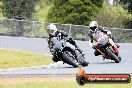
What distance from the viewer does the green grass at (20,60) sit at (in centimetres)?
2183

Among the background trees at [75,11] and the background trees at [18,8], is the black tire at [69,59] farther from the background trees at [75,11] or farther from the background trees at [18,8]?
the background trees at [18,8]

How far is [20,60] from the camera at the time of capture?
23.7 meters

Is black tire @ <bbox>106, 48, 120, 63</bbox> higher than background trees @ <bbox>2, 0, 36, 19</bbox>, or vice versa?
black tire @ <bbox>106, 48, 120, 63</bbox>

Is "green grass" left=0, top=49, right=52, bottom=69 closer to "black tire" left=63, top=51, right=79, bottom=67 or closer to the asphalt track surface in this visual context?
the asphalt track surface

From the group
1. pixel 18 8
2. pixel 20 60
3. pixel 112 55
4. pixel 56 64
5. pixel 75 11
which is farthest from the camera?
pixel 18 8

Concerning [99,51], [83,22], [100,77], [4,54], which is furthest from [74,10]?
[100,77]

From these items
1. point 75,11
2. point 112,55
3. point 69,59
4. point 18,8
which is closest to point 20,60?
point 112,55

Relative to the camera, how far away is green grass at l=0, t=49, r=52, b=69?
71.6 feet

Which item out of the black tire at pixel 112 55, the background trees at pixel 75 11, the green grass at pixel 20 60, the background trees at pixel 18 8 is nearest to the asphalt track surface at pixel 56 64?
the black tire at pixel 112 55

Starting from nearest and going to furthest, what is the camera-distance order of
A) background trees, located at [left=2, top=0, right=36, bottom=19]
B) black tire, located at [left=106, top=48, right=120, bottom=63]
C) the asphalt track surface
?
the asphalt track surface, black tire, located at [left=106, top=48, right=120, bottom=63], background trees, located at [left=2, top=0, right=36, bottom=19]

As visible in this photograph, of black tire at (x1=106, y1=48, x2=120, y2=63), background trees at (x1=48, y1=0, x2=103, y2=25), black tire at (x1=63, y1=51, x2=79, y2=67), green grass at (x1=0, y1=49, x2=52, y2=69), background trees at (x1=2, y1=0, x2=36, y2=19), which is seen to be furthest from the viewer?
background trees at (x1=2, y1=0, x2=36, y2=19)

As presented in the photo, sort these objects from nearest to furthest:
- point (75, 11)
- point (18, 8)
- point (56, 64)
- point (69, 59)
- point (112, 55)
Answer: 1. point (69, 59)
2. point (56, 64)
3. point (112, 55)
4. point (75, 11)
5. point (18, 8)

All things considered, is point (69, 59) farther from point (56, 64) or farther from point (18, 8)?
point (18, 8)

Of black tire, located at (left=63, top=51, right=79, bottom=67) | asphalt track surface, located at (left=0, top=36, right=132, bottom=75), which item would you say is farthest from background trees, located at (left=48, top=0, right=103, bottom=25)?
black tire, located at (left=63, top=51, right=79, bottom=67)
